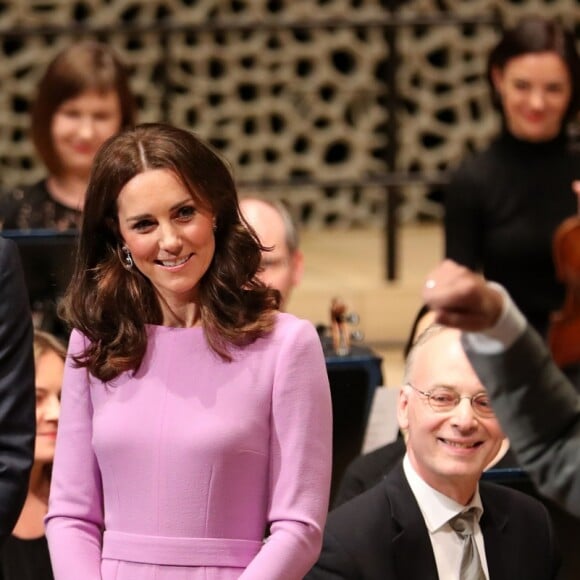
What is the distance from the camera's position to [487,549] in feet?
8.38

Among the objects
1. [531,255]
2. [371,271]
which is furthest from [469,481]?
[371,271]

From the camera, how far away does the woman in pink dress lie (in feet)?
7.61

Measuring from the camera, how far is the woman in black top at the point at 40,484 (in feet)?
9.99

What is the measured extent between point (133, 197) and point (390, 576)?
0.77 meters

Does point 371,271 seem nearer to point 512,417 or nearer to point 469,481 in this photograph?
point 469,481

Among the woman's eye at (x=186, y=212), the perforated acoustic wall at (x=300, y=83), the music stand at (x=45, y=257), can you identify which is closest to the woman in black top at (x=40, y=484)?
the music stand at (x=45, y=257)

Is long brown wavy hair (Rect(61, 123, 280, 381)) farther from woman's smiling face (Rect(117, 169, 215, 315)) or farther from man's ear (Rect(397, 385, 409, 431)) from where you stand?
man's ear (Rect(397, 385, 409, 431))

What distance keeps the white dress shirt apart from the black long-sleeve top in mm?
1711

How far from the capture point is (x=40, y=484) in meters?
3.10

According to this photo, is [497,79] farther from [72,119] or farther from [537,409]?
[537,409]

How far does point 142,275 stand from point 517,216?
2.04 meters

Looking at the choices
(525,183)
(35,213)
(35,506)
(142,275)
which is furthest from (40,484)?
(525,183)

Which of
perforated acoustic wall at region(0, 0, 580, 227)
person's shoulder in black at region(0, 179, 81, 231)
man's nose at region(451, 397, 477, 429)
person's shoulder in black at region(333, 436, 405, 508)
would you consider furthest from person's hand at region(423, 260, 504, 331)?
perforated acoustic wall at region(0, 0, 580, 227)

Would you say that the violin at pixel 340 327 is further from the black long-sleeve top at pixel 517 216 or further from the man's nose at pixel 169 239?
the man's nose at pixel 169 239
